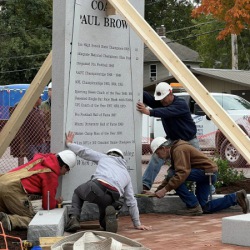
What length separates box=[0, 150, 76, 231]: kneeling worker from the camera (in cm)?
→ 966

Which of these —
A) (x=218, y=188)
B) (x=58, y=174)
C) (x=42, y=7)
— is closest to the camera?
(x=58, y=174)

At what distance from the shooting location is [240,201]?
1103 centimetres

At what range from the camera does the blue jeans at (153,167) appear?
12.0m

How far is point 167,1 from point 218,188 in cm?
5756

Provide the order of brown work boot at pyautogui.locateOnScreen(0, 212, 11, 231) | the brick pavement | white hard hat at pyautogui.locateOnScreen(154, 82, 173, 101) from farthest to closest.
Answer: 1. white hard hat at pyautogui.locateOnScreen(154, 82, 173, 101)
2. brown work boot at pyautogui.locateOnScreen(0, 212, 11, 231)
3. the brick pavement

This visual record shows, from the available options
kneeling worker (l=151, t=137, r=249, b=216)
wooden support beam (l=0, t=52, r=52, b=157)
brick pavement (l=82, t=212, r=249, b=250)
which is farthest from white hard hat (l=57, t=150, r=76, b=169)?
wooden support beam (l=0, t=52, r=52, b=157)

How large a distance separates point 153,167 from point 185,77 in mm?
1846

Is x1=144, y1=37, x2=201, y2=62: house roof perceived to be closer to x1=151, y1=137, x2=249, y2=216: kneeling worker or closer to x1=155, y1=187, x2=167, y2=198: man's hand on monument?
x1=151, y1=137, x2=249, y2=216: kneeling worker

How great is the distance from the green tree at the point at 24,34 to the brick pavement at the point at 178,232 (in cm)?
4079

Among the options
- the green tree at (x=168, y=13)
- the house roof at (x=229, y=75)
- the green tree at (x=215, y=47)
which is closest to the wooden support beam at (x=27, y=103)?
the house roof at (x=229, y=75)

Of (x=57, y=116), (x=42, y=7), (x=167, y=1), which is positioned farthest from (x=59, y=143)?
(x=167, y=1)

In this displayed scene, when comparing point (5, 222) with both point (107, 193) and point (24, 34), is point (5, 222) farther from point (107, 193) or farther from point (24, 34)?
point (24, 34)

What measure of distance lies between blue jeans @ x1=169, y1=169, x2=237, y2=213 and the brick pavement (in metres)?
0.15

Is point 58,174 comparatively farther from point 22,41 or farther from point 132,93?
point 22,41
